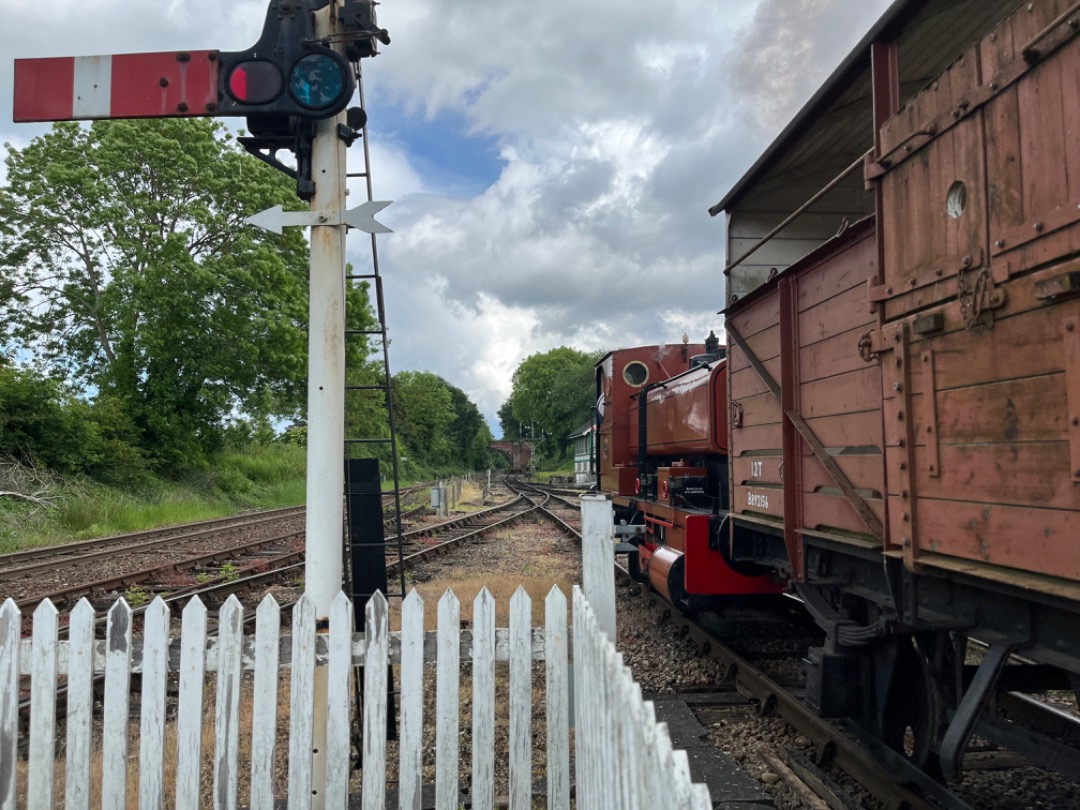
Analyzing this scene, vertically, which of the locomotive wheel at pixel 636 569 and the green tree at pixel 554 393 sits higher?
the green tree at pixel 554 393

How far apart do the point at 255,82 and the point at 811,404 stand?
Answer: 331 cm

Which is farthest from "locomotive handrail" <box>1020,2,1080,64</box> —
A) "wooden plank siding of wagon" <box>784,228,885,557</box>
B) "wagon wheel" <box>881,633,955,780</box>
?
"wagon wheel" <box>881,633,955,780</box>

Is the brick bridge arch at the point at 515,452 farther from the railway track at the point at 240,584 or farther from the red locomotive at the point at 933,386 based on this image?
the red locomotive at the point at 933,386

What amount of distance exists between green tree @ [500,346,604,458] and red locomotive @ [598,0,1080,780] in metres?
65.8

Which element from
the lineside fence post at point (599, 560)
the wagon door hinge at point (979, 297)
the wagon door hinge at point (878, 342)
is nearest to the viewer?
the wagon door hinge at point (979, 297)

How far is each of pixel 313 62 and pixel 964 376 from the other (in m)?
3.04

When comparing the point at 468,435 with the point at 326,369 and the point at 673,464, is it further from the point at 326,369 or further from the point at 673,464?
the point at 326,369

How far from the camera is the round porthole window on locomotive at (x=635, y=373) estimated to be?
10910mm

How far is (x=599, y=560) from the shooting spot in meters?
3.32

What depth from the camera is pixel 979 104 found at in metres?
2.68

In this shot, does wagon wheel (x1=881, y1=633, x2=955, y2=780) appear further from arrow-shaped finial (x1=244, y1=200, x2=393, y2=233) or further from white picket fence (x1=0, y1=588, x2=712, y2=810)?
arrow-shaped finial (x1=244, y1=200, x2=393, y2=233)

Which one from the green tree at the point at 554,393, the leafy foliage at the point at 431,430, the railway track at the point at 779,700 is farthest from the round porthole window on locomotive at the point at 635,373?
the green tree at the point at 554,393

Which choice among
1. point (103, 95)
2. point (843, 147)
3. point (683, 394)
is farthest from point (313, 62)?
point (683, 394)

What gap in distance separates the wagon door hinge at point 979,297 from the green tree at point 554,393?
67.6 m
